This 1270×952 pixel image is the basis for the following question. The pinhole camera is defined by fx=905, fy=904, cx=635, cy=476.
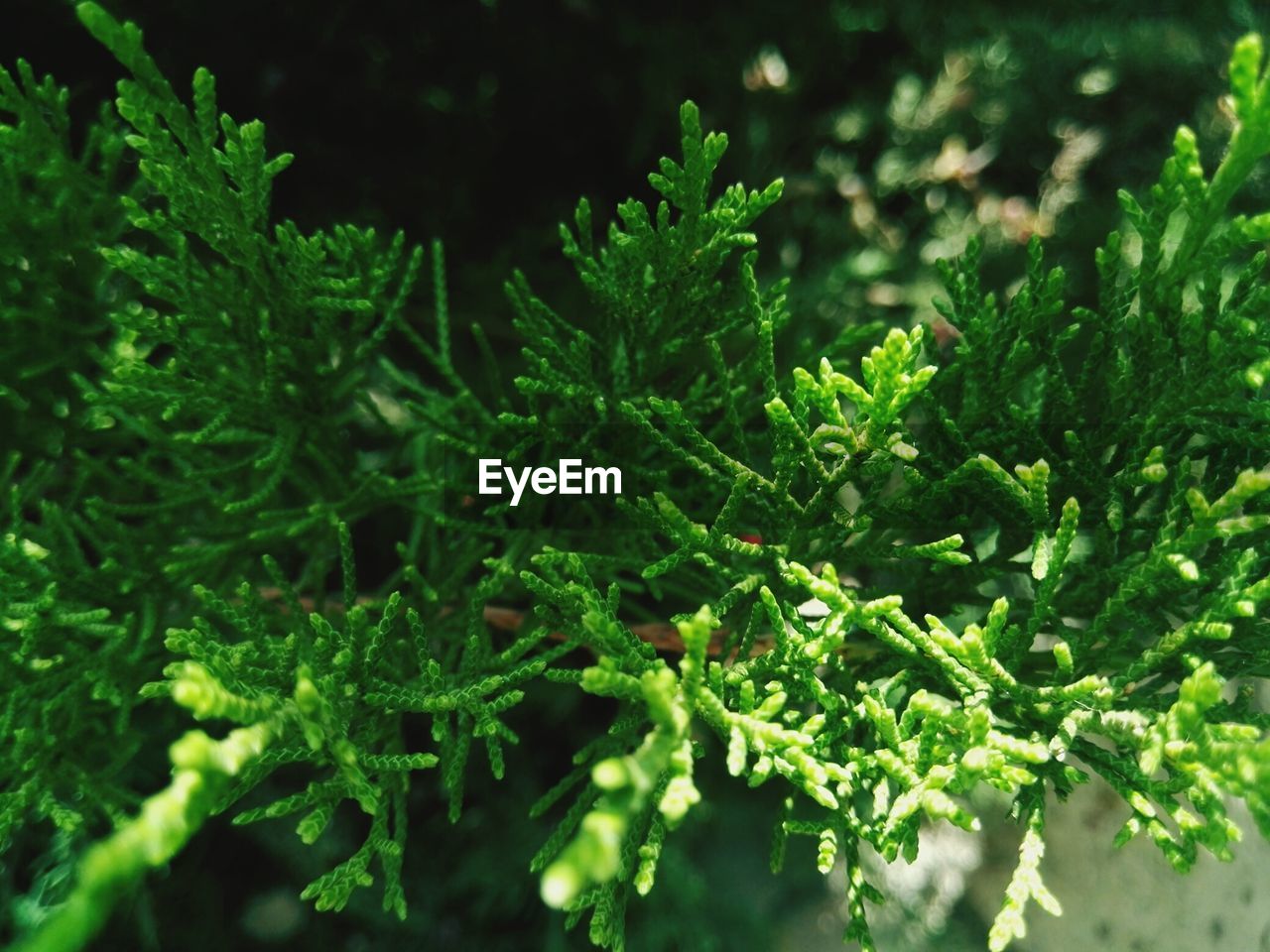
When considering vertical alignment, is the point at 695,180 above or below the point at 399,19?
below

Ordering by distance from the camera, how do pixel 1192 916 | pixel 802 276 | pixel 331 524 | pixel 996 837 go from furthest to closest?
1. pixel 802 276
2. pixel 996 837
3. pixel 1192 916
4. pixel 331 524

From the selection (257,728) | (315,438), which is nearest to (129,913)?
(315,438)

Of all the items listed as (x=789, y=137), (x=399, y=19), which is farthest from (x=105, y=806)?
(x=789, y=137)

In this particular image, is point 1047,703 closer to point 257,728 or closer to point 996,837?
point 257,728

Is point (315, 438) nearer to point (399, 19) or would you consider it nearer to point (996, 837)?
point (399, 19)

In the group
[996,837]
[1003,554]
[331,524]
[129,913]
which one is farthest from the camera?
[996,837]

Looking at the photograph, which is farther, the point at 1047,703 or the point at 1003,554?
the point at 1003,554

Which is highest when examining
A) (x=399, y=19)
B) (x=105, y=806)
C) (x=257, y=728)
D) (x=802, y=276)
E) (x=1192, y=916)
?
(x=399, y=19)
